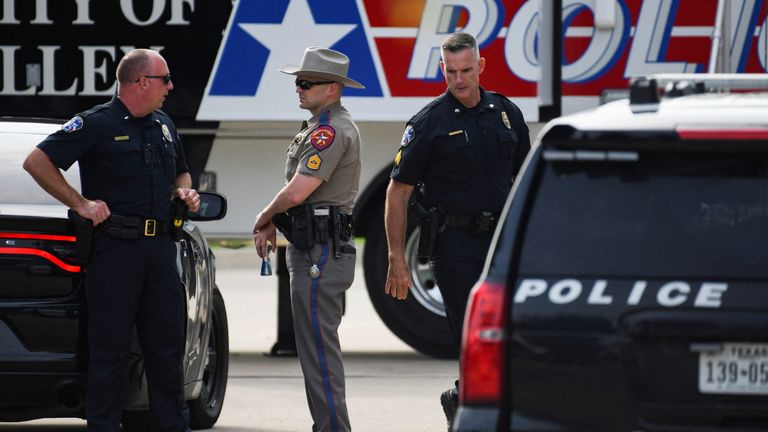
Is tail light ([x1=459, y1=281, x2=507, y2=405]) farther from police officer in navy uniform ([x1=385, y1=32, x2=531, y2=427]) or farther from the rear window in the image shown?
police officer in navy uniform ([x1=385, y1=32, x2=531, y2=427])

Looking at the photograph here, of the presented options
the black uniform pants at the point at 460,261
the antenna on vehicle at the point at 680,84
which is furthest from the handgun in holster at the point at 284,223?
the antenna on vehicle at the point at 680,84

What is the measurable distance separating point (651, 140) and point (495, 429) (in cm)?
82

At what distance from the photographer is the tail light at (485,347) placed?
13.0ft

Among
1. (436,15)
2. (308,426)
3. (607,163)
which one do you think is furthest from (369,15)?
(607,163)

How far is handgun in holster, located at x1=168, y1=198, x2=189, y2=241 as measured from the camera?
6375 millimetres

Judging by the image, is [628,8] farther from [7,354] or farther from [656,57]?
[7,354]

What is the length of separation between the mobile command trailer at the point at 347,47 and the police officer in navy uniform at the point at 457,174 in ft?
11.2

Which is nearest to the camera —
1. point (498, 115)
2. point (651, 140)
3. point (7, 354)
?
point (651, 140)

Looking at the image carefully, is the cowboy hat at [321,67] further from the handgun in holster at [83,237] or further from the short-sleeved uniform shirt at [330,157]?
the handgun in holster at [83,237]

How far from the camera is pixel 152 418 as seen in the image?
6.36 m

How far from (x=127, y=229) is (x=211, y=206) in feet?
2.03

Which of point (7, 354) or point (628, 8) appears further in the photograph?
point (628, 8)

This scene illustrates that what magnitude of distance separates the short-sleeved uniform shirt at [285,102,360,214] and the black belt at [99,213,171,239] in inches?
23.8

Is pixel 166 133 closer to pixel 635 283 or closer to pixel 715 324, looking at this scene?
pixel 635 283
